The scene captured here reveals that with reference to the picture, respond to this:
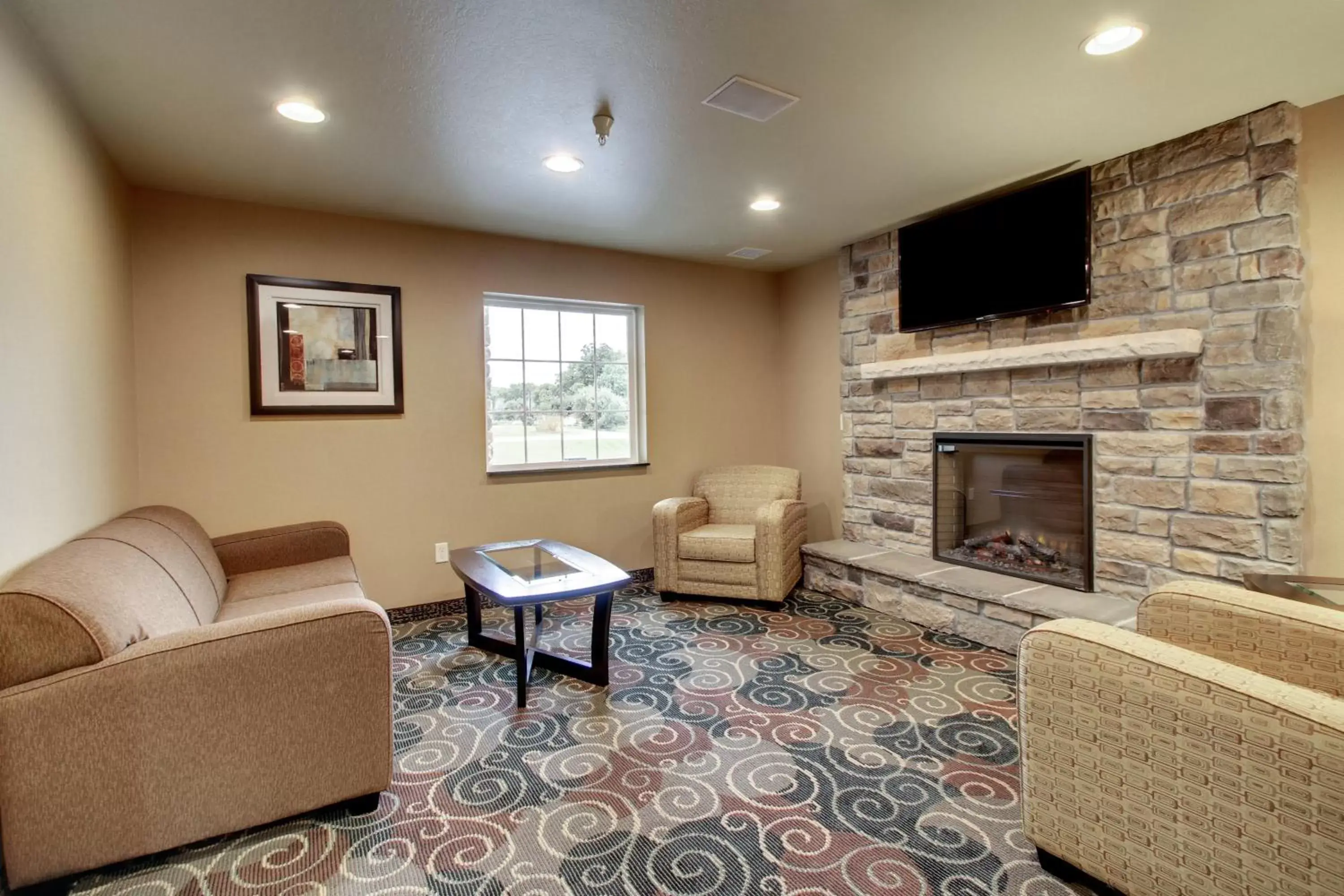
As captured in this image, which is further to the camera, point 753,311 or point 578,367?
point 753,311

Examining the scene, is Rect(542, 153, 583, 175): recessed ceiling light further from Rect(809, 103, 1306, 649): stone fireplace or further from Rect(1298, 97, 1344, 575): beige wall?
Rect(1298, 97, 1344, 575): beige wall

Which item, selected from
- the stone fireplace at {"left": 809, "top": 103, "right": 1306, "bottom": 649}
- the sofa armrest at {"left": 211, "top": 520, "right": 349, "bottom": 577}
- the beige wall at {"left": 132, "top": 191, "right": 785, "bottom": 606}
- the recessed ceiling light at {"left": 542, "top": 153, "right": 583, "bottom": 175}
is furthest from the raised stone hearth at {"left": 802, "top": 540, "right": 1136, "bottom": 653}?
the sofa armrest at {"left": 211, "top": 520, "right": 349, "bottom": 577}

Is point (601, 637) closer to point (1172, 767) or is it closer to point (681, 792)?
point (681, 792)

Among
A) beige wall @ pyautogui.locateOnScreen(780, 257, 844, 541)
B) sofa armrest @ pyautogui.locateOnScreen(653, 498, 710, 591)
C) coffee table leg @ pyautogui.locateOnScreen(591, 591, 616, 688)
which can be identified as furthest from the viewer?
beige wall @ pyautogui.locateOnScreen(780, 257, 844, 541)

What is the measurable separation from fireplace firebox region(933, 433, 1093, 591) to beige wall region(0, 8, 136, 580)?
12.9 ft

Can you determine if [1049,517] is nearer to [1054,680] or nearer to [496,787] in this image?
[1054,680]

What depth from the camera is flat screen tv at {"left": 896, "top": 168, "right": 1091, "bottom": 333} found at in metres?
2.97

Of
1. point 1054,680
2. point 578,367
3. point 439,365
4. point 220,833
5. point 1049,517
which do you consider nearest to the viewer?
point 1054,680

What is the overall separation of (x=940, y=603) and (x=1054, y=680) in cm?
195

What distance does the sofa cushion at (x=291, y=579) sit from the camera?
104 inches

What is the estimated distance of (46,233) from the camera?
193 centimetres

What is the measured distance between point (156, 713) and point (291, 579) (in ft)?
4.48

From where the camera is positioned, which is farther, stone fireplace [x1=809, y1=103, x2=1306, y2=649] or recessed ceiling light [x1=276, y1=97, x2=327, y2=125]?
stone fireplace [x1=809, y1=103, x2=1306, y2=649]

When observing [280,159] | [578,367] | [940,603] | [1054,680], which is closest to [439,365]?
[578,367]
